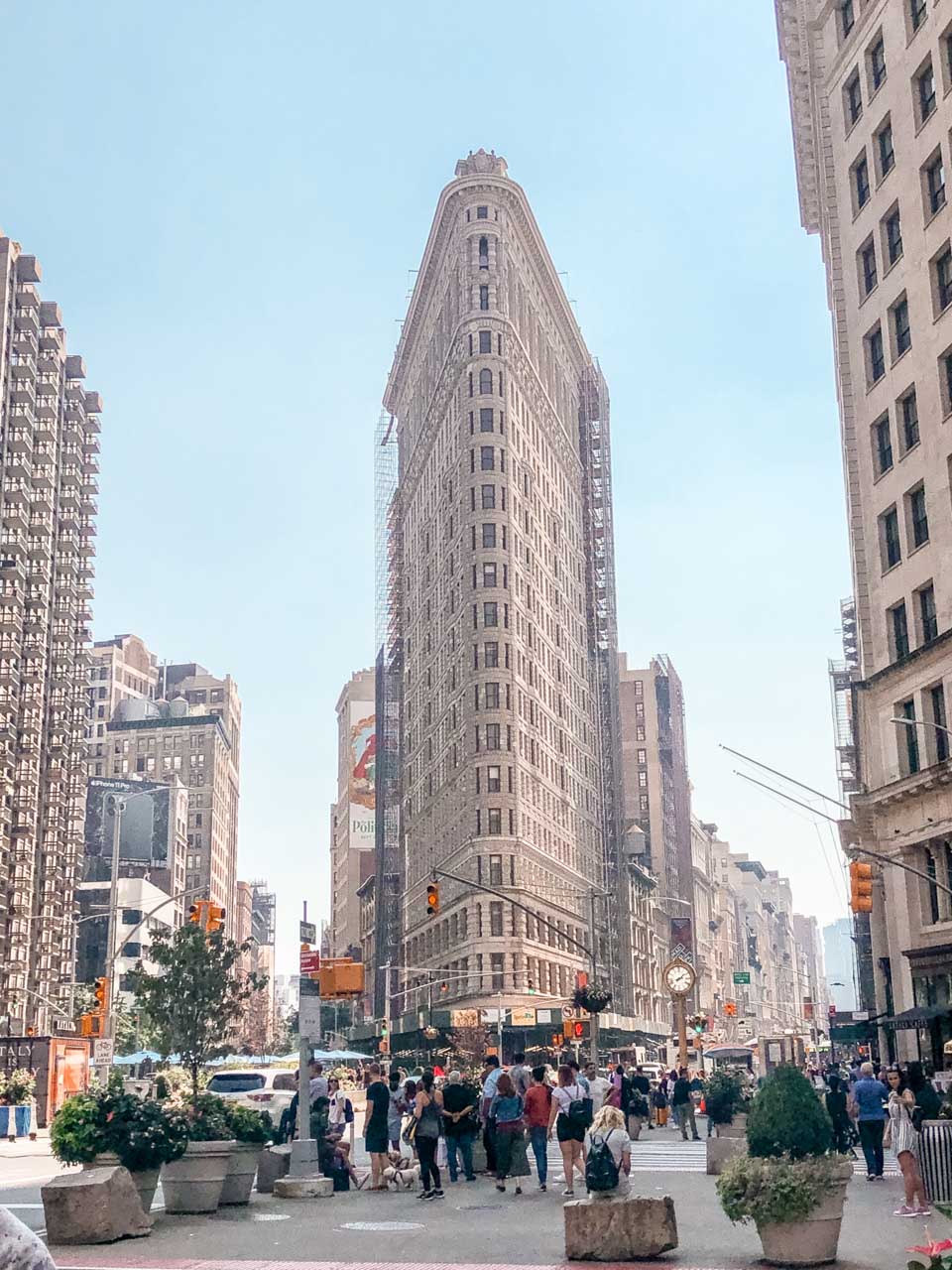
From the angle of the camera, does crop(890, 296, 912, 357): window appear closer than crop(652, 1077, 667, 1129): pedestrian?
Yes

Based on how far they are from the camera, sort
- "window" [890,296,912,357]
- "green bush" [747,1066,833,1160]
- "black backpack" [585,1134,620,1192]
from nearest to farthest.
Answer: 1. "green bush" [747,1066,833,1160]
2. "black backpack" [585,1134,620,1192]
3. "window" [890,296,912,357]

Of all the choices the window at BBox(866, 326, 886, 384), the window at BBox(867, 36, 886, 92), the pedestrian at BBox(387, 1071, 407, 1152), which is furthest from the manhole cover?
the window at BBox(867, 36, 886, 92)

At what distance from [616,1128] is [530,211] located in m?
107

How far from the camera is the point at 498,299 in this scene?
359 ft

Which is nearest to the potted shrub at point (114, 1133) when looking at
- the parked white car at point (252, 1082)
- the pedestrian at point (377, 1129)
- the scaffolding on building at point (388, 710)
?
the pedestrian at point (377, 1129)

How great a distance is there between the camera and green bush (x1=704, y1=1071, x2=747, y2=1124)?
28141mm

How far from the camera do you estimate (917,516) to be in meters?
42.4

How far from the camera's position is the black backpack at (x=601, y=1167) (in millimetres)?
15266

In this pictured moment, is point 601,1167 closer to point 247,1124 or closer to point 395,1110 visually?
point 247,1124

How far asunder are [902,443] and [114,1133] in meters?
33.0

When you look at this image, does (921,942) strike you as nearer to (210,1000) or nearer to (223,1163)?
(210,1000)

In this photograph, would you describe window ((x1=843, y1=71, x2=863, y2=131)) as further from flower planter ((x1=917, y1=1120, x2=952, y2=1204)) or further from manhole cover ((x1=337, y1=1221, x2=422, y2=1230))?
manhole cover ((x1=337, y1=1221, x2=422, y2=1230))

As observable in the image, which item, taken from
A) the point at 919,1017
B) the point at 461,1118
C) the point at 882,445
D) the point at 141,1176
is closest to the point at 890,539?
the point at 882,445

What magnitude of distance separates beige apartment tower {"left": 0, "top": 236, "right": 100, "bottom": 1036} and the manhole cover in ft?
274
